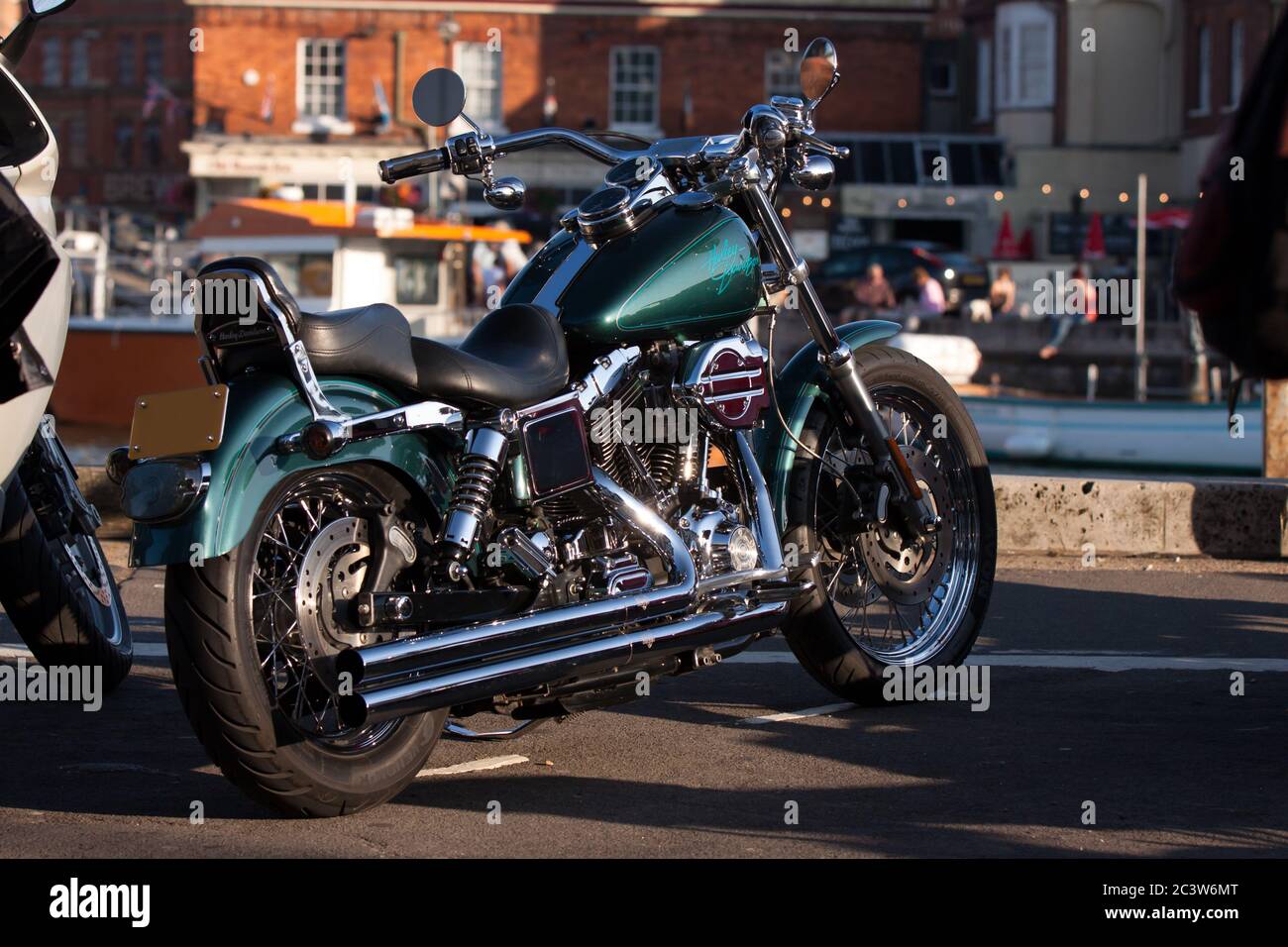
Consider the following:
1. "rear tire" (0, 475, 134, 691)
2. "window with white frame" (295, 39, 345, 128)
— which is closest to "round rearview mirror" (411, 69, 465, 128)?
"rear tire" (0, 475, 134, 691)

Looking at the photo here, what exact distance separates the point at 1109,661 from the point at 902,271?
32.1m

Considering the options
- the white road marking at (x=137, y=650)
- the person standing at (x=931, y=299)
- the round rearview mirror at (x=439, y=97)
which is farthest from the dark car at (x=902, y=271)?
the round rearview mirror at (x=439, y=97)

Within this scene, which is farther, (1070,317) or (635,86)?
(635,86)

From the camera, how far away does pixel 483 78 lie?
167ft

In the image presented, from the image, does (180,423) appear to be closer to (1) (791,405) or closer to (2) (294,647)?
(2) (294,647)

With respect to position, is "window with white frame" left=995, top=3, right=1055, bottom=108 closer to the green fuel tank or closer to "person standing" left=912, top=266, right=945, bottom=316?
"person standing" left=912, top=266, right=945, bottom=316

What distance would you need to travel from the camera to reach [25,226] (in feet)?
11.2

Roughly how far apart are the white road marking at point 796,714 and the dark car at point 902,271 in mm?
30072

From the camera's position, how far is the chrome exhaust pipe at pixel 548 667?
4242 mm

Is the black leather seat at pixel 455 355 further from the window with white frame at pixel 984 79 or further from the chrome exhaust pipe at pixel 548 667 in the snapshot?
the window with white frame at pixel 984 79

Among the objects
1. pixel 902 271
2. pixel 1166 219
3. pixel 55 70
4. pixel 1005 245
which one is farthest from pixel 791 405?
pixel 55 70
